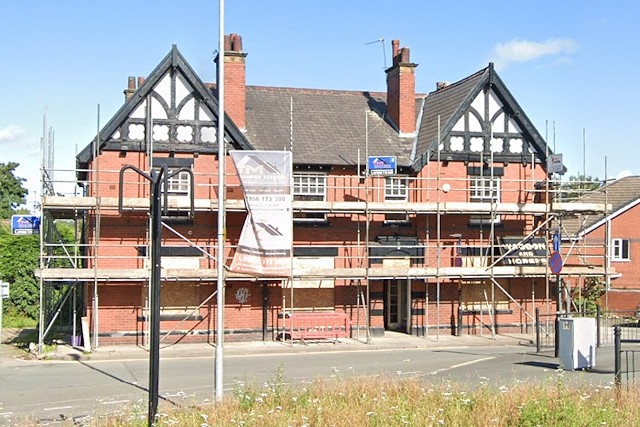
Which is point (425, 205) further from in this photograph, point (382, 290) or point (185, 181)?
point (185, 181)

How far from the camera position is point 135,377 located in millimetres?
20078

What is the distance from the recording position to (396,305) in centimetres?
3027

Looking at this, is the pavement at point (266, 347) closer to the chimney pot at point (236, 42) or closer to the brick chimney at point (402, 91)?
the brick chimney at point (402, 91)

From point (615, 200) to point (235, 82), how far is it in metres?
22.8

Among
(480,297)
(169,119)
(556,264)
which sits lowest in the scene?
(480,297)

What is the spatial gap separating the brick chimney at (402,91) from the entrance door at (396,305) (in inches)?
216

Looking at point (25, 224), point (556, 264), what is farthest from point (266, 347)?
point (556, 264)

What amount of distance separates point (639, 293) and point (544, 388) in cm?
2702

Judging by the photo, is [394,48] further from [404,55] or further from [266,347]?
Result: [266,347]

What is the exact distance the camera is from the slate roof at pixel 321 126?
1128 inches

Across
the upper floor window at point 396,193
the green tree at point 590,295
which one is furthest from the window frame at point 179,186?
the green tree at point 590,295

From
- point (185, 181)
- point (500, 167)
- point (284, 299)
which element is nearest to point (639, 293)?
point (500, 167)

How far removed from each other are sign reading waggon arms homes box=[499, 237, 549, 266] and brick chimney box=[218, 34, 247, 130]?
32.6 feet

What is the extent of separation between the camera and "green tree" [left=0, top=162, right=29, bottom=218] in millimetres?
71938
